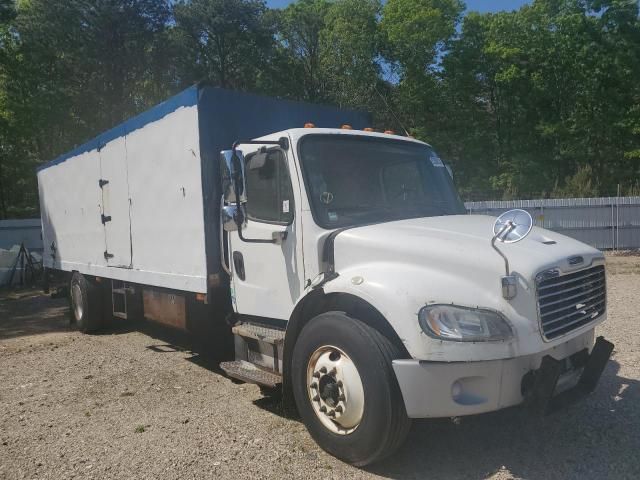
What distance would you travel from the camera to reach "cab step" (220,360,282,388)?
4.54 m

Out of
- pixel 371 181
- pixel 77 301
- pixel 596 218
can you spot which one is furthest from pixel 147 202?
pixel 596 218

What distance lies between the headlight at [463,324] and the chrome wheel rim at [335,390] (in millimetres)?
653

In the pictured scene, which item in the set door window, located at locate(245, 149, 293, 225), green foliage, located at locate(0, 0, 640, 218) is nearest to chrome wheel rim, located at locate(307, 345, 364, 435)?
door window, located at locate(245, 149, 293, 225)

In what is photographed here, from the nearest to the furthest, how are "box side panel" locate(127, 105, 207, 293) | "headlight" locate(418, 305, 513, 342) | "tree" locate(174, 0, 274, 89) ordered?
"headlight" locate(418, 305, 513, 342) → "box side panel" locate(127, 105, 207, 293) → "tree" locate(174, 0, 274, 89)

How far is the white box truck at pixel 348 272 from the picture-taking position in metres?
3.40

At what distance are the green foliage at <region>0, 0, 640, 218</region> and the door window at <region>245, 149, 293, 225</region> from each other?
73.9ft

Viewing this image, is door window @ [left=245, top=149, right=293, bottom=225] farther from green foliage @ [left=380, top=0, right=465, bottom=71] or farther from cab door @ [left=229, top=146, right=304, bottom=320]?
green foliage @ [left=380, top=0, right=465, bottom=71]

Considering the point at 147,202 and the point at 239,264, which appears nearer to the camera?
the point at 239,264

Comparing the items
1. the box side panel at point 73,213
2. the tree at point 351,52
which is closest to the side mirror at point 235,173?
the box side panel at point 73,213

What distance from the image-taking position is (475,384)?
11.2 feet

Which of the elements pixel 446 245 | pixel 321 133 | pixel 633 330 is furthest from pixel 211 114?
pixel 633 330

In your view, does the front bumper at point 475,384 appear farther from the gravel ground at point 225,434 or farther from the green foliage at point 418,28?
the green foliage at point 418,28

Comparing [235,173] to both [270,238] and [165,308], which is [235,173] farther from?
[165,308]

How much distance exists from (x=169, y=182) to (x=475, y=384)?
3.89 m
